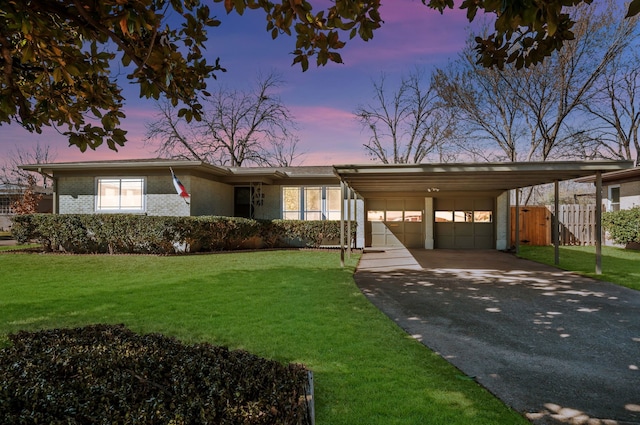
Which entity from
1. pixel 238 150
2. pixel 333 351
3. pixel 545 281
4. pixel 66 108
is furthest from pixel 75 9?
pixel 238 150

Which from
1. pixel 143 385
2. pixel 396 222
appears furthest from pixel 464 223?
pixel 143 385

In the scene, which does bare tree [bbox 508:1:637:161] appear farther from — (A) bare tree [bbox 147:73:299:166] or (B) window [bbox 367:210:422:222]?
(A) bare tree [bbox 147:73:299:166]

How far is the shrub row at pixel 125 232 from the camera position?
41.8 ft

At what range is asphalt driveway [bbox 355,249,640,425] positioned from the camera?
3062mm

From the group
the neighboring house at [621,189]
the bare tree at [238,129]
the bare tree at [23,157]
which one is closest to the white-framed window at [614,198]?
the neighboring house at [621,189]

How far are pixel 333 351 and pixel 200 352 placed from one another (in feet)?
4.60

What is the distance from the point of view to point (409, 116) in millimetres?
29609

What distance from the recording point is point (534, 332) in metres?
4.81

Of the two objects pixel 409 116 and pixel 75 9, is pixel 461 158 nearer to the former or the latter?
pixel 409 116

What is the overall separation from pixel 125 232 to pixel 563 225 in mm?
19709

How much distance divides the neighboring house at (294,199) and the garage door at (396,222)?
0.04 m

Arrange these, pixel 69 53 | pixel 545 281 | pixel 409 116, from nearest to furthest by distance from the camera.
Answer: pixel 69 53 → pixel 545 281 → pixel 409 116

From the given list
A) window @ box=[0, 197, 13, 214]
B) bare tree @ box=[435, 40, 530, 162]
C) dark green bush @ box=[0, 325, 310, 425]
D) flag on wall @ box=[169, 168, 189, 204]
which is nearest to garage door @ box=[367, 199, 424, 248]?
flag on wall @ box=[169, 168, 189, 204]

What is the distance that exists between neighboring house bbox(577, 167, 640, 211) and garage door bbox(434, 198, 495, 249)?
563 centimetres
